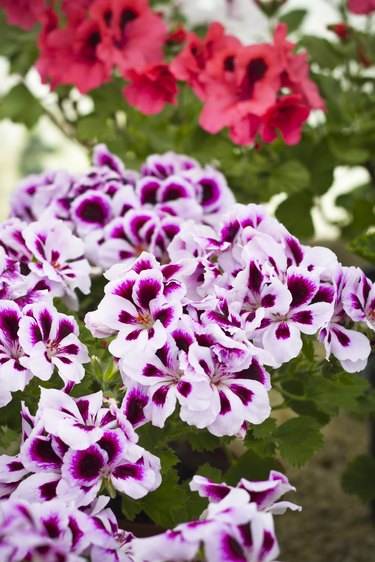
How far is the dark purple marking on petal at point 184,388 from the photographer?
0.72 m

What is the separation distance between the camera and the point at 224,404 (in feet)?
2.40

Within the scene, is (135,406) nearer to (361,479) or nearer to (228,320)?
(228,320)

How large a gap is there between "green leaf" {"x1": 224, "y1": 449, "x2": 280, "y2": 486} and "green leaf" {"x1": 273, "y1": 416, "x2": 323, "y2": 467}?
0.05 m

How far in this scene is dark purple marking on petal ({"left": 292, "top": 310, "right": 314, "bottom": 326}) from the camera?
30.5 inches

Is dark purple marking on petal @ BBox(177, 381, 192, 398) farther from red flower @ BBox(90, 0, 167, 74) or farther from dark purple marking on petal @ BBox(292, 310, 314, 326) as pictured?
red flower @ BBox(90, 0, 167, 74)

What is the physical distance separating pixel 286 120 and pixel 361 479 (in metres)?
Answer: 0.47

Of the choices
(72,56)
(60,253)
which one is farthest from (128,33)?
(60,253)

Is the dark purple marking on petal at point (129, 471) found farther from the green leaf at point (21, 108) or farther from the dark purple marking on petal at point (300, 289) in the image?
the green leaf at point (21, 108)

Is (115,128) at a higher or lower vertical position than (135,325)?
lower

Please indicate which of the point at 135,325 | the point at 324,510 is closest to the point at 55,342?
the point at 135,325

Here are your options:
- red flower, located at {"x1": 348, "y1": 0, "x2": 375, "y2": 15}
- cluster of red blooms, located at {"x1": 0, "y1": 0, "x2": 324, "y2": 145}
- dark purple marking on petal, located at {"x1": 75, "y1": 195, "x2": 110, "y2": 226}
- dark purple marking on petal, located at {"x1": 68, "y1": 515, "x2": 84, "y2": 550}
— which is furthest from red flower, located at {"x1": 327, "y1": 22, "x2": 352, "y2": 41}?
dark purple marking on petal, located at {"x1": 68, "y1": 515, "x2": 84, "y2": 550}

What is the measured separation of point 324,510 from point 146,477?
84 cm

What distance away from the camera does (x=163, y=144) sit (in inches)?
54.6

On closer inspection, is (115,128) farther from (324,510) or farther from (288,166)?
(324,510)
